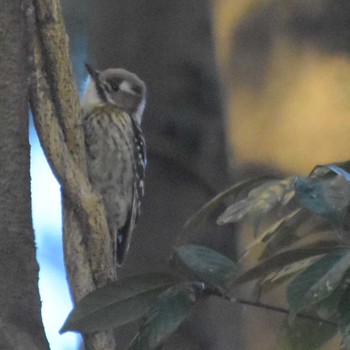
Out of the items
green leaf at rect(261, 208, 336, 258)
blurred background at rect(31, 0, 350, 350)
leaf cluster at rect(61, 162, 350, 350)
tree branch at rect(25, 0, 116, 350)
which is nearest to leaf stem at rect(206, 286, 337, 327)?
leaf cluster at rect(61, 162, 350, 350)

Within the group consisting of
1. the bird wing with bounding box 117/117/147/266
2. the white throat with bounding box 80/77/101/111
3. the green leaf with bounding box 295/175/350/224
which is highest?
the green leaf with bounding box 295/175/350/224

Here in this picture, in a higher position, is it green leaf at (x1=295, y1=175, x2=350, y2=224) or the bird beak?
green leaf at (x1=295, y1=175, x2=350, y2=224)

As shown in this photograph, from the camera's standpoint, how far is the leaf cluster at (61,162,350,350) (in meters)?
1.26

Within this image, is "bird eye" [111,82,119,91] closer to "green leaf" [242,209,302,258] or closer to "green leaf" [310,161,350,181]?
"green leaf" [242,209,302,258]

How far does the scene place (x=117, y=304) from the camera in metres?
1.42

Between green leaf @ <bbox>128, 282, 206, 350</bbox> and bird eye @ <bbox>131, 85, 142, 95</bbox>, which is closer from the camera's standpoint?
green leaf @ <bbox>128, 282, 206, 350</bbox>

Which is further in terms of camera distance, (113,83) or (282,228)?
(113,83)

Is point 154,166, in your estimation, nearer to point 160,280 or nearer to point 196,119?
point 196,119

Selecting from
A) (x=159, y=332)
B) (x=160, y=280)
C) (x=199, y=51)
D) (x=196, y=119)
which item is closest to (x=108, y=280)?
(x=160, y=280)

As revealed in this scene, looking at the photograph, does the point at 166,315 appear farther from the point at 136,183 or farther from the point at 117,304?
the point at 136,183

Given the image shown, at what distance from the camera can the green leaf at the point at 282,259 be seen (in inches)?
56.0

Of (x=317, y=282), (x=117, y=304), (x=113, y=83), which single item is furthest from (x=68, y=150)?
(x=113, y=83)

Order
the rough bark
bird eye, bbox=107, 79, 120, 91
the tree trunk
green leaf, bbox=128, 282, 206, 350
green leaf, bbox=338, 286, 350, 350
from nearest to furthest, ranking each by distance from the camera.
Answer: green leaf, bbox=338, 286, 350, 350
green leaf, bbox=128, 282, 206, 350
the tree trunk
the rough bark
bird eye, bbox=107, 79, 120, 91

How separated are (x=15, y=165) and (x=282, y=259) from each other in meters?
0.38
